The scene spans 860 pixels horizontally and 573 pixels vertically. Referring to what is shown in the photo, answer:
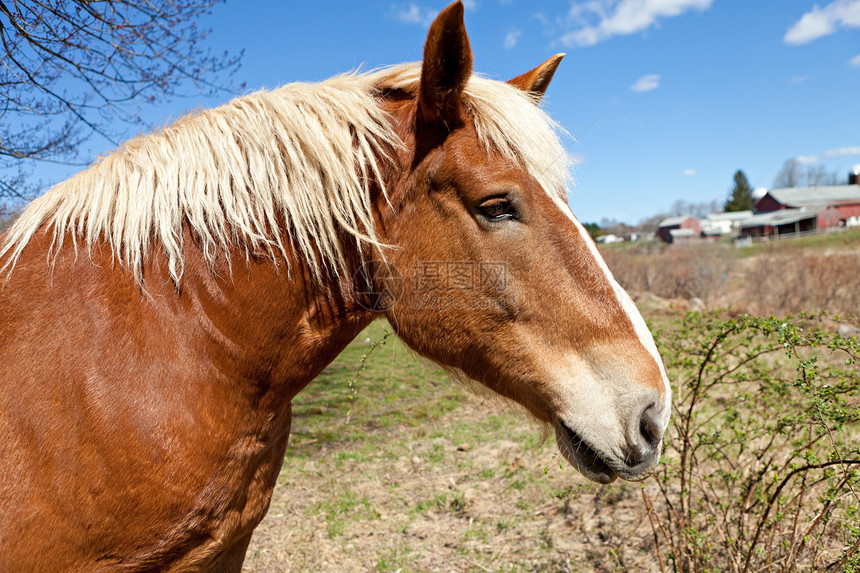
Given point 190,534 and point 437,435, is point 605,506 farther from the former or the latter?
point 190,534

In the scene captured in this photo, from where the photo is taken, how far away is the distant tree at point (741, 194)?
249 feet

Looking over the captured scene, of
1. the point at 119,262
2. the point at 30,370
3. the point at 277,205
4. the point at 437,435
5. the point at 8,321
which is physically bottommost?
the point at 437,435

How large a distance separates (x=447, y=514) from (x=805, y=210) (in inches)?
2477

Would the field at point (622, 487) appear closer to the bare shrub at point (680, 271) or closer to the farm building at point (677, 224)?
the bare shrub at point (680, 271)

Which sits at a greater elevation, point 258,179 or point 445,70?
point 445,70

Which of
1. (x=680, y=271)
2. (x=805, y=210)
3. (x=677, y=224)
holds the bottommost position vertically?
(x=680, y=271)

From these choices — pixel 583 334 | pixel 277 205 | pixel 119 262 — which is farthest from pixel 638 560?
pixel 119 262

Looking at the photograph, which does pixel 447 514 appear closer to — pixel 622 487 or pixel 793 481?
pixel 622 487

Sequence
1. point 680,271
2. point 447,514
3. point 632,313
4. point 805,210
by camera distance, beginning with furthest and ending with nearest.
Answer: point 805,210
point 680,271
point 447,514
point 632,313

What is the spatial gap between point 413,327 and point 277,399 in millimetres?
552

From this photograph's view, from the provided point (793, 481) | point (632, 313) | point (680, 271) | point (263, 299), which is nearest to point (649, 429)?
point (632, 313)

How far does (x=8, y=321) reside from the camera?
5.04 ft

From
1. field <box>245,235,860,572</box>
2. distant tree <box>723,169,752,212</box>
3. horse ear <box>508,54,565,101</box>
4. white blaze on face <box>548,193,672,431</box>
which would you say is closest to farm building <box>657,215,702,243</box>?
distant tree <box>723,169,752,212</box>

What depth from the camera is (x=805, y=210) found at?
51.6m
